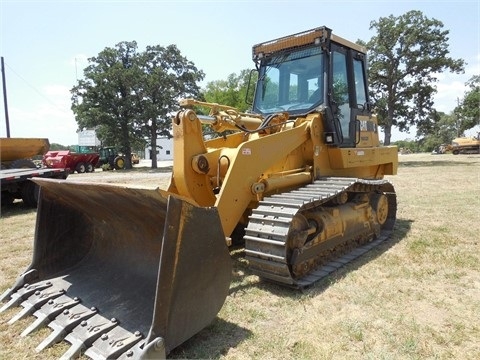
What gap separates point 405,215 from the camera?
772cm

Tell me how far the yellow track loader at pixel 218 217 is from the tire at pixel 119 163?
2731cm

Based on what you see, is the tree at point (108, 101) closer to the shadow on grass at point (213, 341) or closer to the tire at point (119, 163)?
the tire at point (119, 163)

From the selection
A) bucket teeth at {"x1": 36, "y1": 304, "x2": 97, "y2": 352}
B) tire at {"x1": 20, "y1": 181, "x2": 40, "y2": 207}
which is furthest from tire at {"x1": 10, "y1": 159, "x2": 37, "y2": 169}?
bucket teeth at {"x1": 36, "y1": 304, "x2": 97, "y2": 352}

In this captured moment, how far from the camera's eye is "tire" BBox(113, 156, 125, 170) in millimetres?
31438

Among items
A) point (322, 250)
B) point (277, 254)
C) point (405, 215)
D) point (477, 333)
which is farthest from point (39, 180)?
point (405, 215)

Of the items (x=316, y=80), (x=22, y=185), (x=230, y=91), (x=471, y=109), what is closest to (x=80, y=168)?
(x=230, y=91)

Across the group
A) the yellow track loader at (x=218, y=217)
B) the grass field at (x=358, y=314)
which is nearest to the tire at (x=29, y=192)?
the grass field at (x=358, y=314)

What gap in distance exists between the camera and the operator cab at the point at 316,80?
5.40 metres

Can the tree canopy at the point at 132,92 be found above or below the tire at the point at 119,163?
above

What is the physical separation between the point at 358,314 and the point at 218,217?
159cm

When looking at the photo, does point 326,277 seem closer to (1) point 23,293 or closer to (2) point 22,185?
(1) point 23,293

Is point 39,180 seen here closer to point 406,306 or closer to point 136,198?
point 136,198

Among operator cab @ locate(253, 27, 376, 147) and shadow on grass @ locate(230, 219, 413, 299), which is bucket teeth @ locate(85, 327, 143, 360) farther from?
operator cab @ locate(253, 27, 376, 147)

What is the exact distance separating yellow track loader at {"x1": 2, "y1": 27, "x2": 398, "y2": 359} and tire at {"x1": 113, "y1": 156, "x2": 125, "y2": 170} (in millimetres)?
27308
